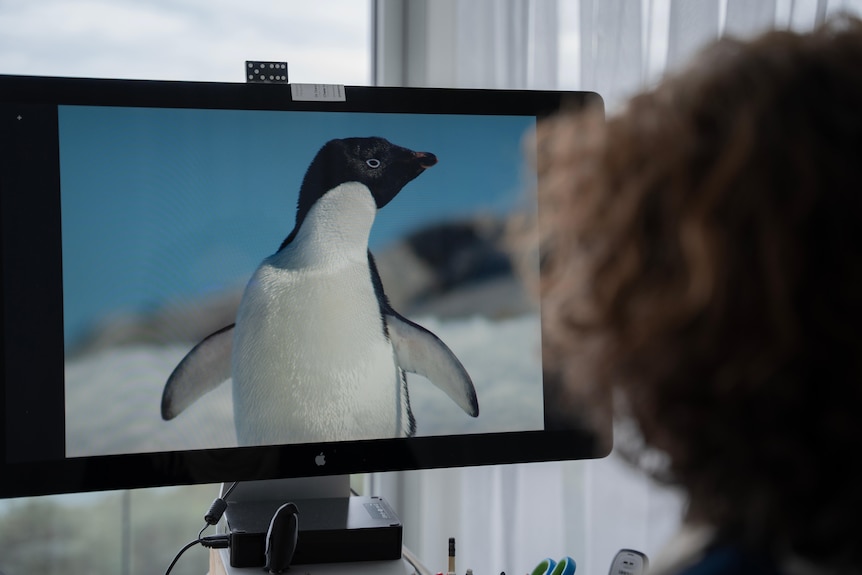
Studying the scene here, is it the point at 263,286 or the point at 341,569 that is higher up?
the point at 263,286

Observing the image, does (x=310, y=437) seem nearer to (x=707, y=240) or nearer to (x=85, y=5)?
→ (x=707, y=240)

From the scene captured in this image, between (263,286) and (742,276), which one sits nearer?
(742,276)

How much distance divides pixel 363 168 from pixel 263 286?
0.64 feet

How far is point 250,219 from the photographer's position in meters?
1.01

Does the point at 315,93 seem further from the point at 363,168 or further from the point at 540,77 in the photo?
the point at 540,77

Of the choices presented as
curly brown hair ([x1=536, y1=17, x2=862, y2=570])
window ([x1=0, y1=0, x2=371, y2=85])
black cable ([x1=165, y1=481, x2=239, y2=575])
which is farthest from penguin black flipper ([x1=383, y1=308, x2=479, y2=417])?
window ([x1=0, y1=0, x2=371, y2=85])

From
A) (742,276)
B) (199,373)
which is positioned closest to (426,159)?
(199,373)

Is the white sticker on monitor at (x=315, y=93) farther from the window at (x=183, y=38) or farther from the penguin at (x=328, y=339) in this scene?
the window at (x=183, y=38)

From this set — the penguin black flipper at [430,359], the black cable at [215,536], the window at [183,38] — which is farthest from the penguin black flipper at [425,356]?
the window at [183,38]

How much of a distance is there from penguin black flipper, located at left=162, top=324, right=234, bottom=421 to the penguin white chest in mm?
14

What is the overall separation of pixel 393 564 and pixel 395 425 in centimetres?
17

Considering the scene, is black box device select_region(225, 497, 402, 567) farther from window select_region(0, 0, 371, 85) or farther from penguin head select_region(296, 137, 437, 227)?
window select_region(0, 0, 371, 85)

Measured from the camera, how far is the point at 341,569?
1.01 m

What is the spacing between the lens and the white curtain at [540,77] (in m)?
1.29
